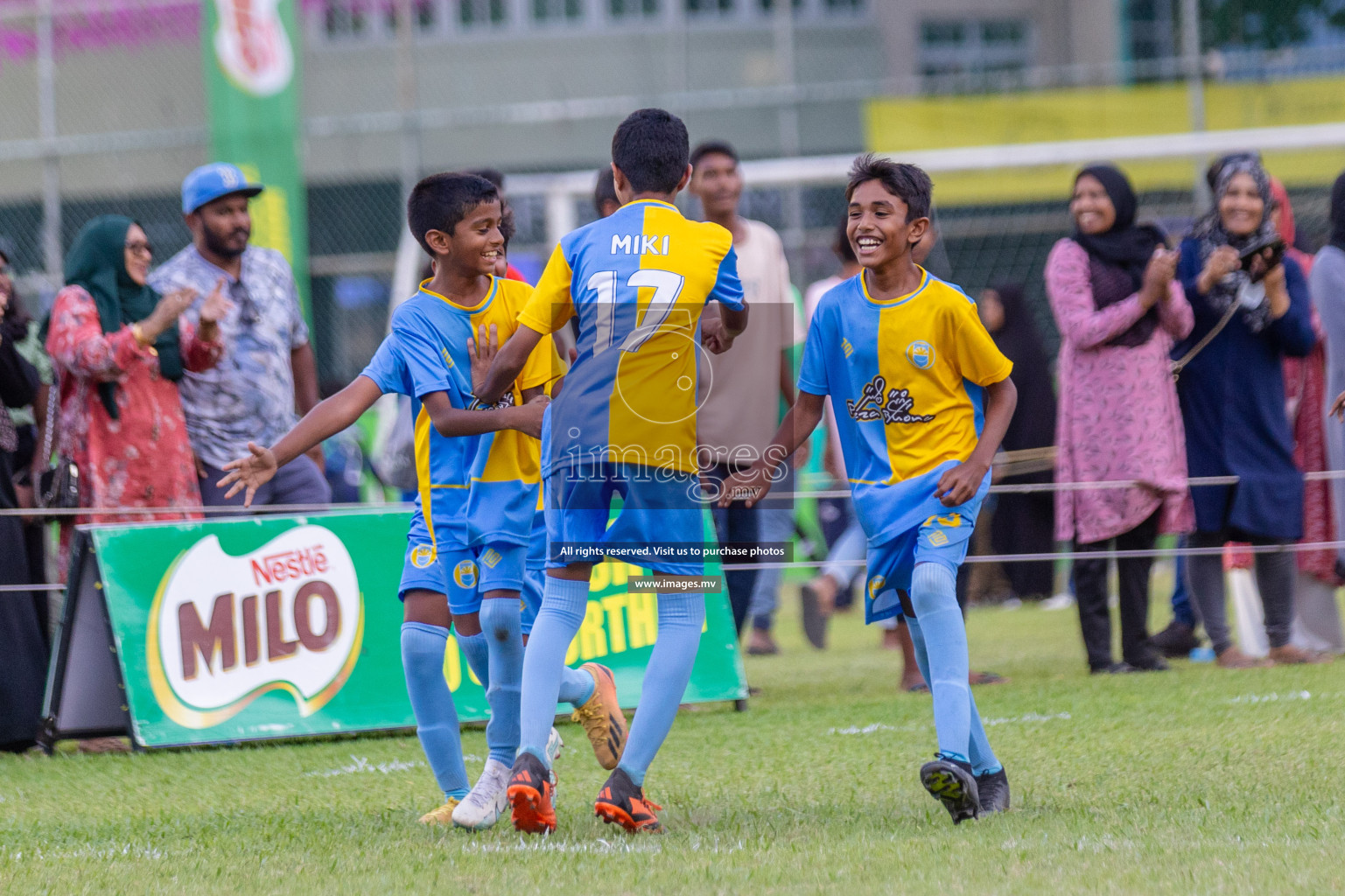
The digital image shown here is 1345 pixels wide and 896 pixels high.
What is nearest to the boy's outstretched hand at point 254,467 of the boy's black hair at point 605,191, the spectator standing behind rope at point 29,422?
the boy's black hair at point 605,191

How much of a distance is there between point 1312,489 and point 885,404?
14.1 feet

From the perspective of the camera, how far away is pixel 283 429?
699 cm

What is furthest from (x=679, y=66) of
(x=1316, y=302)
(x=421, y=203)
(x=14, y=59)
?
(x=421, y=203)

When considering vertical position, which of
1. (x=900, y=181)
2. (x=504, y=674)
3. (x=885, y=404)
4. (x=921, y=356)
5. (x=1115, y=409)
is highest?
(x=900, y=181)

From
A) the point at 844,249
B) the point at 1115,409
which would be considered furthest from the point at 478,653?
the point at 1115,409

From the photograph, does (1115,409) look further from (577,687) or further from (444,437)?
(444,437)

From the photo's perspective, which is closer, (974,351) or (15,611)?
(974,351)

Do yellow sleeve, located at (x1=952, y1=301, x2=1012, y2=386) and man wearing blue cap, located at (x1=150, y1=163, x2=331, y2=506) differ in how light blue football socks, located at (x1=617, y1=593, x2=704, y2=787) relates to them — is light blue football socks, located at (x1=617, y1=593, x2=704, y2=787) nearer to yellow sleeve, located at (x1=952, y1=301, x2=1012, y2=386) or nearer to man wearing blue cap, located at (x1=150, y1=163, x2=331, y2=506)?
yellow sleeve, located at (x1=952, y1=301, x2=1012, y2=386)

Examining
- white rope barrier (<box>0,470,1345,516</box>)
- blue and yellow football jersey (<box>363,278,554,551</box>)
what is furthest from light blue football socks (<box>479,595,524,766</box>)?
white rope barrier (<box>0,470,1345,516</box>)

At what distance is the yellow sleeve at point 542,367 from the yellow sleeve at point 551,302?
263 millimetres

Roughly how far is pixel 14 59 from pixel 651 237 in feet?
60.5

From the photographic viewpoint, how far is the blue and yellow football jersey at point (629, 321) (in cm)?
413

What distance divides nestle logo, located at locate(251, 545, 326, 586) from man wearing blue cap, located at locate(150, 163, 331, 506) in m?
0.53

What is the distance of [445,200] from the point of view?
4.42m
